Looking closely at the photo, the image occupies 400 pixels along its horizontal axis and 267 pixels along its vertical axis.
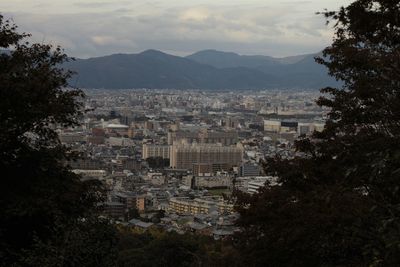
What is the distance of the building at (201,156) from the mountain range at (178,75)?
77.5 m

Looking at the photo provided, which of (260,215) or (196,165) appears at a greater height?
(260,215)

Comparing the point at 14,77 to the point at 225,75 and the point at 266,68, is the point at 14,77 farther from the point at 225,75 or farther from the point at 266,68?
the point at 266,68

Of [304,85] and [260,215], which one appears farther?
[304,85]

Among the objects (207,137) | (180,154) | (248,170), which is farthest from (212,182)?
(207,137)

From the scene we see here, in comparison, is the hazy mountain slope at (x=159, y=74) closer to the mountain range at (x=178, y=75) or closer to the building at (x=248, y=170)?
the mountain range at (x=178, y=75)

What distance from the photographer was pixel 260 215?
15.4 ft

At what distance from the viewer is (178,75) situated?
497 ft

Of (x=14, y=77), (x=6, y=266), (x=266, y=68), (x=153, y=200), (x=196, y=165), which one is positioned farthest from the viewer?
(x=266, y=68)

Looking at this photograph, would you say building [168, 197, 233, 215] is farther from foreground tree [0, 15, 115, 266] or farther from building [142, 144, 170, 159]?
foreground tree [0, 15, 115, 266]

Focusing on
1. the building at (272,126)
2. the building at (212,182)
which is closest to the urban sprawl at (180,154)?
the building at (212,182)

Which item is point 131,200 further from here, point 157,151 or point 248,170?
point 157,151

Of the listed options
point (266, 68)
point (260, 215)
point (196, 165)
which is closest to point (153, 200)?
point (196, 165)

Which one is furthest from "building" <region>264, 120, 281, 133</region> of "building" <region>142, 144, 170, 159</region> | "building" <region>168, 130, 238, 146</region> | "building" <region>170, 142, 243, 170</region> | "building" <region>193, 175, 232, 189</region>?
"building" <region>193, 175, 232, 189</region>

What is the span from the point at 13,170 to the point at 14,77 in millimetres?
606
